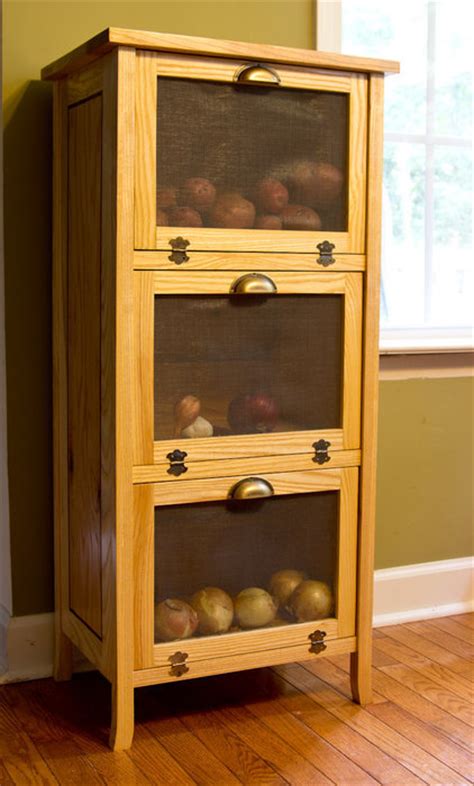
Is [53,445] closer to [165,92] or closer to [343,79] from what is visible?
[165,92]

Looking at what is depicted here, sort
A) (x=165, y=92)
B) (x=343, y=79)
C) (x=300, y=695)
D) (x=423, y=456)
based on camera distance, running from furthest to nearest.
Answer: (x=423, y=456) < (x=300, y=695) < (x=343, y=79) < (x=165, y=92)

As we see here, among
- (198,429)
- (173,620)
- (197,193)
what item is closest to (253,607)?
(173,620)

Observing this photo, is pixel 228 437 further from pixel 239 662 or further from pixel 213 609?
pixel 239 662

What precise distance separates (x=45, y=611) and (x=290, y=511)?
27.1 inches

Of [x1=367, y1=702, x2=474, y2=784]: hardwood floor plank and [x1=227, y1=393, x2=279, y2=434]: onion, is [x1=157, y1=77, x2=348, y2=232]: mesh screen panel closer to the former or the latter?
[x1=227, y1=393, x2=279, y2=434]: onion

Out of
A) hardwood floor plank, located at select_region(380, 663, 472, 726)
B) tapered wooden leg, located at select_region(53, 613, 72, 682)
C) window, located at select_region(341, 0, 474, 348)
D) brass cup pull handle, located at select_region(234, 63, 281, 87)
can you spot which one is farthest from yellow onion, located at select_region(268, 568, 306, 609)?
brass cup pull handle, located at select_region(234, 63, 281, 87)

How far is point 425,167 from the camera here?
3.04 metres

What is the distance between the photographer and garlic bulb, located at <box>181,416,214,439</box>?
216cm

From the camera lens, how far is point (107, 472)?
215cm

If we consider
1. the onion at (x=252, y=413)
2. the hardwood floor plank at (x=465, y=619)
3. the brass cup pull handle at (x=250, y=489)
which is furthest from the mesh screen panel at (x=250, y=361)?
the hardwood floor plank at (x=465, y=619)

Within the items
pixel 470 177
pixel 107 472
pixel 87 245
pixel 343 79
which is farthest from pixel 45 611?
pixel 470 177

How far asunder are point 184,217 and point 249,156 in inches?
7.6

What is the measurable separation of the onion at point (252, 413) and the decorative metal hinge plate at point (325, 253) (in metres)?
0.31

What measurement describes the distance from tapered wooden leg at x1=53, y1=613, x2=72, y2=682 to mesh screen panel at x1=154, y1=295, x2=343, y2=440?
656mm
